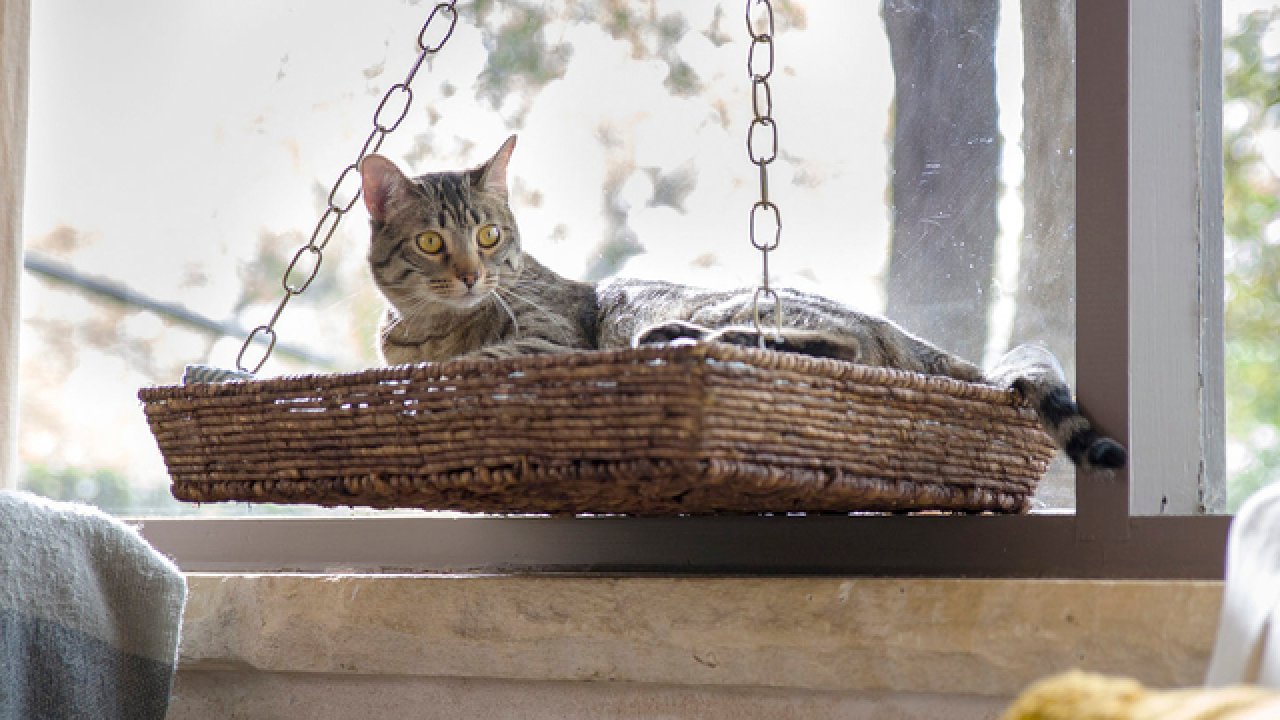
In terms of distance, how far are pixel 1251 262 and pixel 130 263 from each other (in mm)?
1524

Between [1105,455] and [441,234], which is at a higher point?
[441,234]

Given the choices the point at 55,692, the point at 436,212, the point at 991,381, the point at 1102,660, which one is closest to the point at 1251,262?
the point at 991,381

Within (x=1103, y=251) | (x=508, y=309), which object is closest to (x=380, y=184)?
(x=508, y=309)

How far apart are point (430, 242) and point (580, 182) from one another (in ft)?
0.92

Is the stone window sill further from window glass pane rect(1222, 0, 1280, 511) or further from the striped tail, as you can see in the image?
window glass pane rect(1222, 0, 1280, 511)

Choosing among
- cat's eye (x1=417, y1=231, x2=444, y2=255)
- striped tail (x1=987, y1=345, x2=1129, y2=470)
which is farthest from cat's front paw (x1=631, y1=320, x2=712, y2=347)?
cat's eye (x1=417, y1=231, x2=444, y2=255)

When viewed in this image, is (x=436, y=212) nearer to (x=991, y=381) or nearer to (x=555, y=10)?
(x=555, y=10)

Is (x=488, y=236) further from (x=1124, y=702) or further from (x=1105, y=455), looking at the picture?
(x=1124, y=702)

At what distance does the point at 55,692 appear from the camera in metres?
1.24

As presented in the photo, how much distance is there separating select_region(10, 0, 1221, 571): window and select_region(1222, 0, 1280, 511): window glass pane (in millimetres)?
38

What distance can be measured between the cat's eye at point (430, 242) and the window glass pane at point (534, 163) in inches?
10.2

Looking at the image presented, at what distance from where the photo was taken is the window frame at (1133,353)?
1193 millimetres

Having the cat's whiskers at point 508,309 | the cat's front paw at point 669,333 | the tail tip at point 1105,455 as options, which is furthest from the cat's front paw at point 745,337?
the cat's whiskers at point 508,309

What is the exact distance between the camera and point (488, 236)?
147 centimetres
